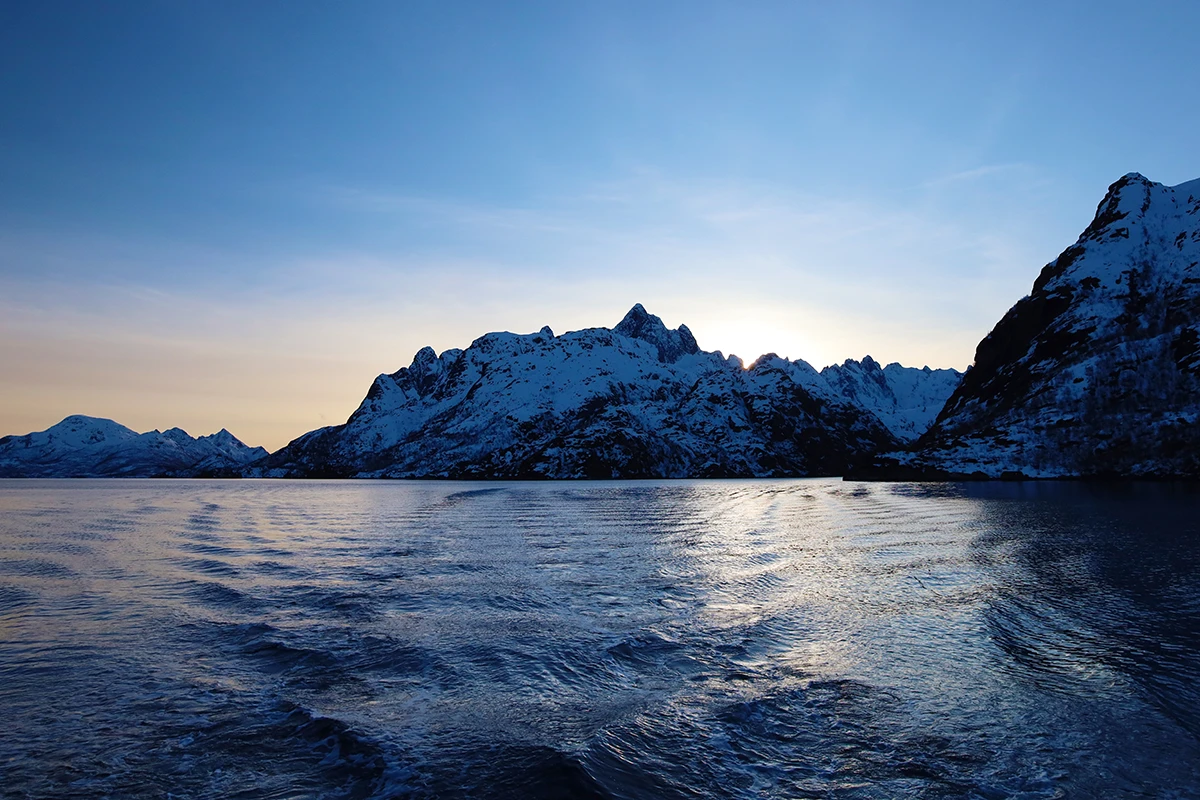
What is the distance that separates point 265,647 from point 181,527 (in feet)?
175

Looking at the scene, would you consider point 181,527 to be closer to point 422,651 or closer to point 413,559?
point 413,559

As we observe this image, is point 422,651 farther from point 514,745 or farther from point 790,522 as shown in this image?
point 790,522

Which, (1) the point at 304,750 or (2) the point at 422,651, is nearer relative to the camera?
(1) the point at 304,750

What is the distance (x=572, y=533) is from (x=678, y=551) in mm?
15637

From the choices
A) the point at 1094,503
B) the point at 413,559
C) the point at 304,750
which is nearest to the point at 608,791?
the point at 304,750

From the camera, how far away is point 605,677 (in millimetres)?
18344

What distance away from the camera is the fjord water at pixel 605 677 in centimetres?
1259

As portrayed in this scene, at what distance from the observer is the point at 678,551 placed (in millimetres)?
45781

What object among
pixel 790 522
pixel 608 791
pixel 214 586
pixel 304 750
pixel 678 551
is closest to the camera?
pixel 608 791

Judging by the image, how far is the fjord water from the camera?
41.3 feet

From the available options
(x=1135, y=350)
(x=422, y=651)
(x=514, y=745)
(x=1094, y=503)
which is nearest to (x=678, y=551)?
(x=422, y=651)

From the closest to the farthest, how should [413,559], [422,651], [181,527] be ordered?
[422,651], [413,559], [181,527]

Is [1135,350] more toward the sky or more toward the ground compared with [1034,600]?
more toward the sky

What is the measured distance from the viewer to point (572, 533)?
59219 millimetres
